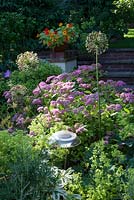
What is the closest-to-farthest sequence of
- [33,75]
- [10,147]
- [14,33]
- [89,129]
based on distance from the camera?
[10,147] → [89,129] → [33,75] → [14,33]

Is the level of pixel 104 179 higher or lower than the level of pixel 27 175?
lower

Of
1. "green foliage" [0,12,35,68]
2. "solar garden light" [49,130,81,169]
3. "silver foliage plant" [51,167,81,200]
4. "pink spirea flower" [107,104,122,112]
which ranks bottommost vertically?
"silver foliage plant" [51,167,81,200]

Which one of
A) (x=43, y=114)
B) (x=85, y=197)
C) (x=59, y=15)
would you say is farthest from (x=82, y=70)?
(x=59, y=15)

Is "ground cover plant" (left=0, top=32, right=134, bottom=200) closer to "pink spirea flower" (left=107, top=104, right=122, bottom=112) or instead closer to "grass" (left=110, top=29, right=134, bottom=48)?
"pink spirea flower" (left=107, top=104, right=122, bottom=112)

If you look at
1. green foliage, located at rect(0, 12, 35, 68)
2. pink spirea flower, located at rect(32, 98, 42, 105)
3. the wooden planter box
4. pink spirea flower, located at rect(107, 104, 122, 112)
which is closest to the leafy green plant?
pink spirea flower, located at rect(107, 104, 122, 112)

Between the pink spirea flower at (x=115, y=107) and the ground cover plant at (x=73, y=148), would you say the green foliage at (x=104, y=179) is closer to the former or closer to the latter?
the ground cover plant at (x=73, y=148)

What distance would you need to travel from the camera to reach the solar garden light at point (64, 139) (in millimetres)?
3930

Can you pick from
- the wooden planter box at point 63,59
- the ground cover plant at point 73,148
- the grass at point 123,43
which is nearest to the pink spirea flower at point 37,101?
the ground cover plant at point 73,148

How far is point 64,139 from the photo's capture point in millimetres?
3955

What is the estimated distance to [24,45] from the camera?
830cm

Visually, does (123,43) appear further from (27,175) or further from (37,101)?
(27,175)

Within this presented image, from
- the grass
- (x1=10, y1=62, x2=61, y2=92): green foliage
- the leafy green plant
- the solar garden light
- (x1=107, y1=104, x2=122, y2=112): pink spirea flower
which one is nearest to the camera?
the leafy green plant

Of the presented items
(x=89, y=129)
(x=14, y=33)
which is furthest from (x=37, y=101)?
(x=14, y=33)

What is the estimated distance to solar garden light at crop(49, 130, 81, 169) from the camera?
3930mm
